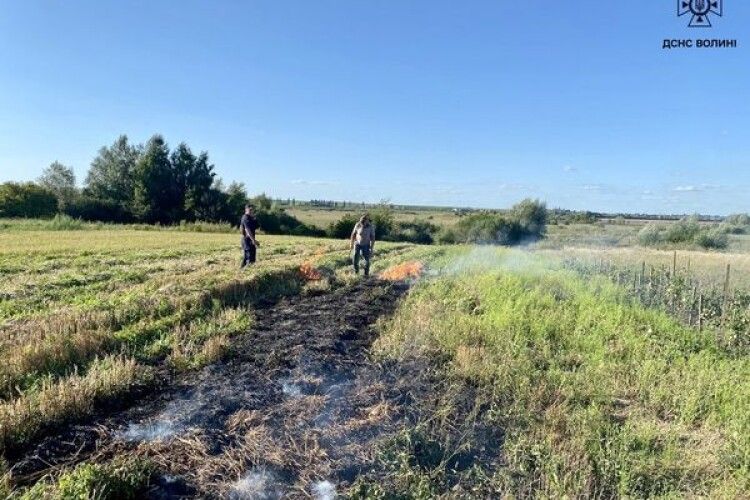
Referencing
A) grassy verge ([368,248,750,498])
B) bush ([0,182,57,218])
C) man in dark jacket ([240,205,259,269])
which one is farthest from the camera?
bush ([0,182,57,218])

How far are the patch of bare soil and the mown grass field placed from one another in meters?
0.25

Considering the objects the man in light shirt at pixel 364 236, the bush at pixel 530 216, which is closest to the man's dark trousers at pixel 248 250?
the man in light shirt at pixel 364 236

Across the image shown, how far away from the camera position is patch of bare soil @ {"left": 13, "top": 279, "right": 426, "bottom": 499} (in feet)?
12.7

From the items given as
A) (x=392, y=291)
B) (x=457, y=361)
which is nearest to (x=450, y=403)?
(x=457, y=361)

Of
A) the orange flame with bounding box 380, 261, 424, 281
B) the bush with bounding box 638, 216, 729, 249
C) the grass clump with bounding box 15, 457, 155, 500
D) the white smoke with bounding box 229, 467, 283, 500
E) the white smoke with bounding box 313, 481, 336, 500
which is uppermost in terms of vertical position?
the bush with bounding box 638, 216, 729, 249

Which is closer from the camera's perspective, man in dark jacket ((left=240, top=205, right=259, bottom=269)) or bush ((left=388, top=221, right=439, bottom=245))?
man in dark jacket ((left=240, top=205, right=259, bottom=269))

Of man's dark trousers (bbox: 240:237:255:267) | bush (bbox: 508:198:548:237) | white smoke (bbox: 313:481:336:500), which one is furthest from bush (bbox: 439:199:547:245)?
white smoke (bbox: 313:481:336:500)

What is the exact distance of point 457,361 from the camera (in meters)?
6.54

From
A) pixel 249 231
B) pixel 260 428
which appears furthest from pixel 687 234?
pixel 260 428

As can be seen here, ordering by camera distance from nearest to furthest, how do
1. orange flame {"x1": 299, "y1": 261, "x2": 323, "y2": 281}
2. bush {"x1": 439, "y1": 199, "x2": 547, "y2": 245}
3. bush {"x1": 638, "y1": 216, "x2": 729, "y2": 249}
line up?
orange flame {"x1": 299, "y1": 261, "x2": 323, "y2": 281}
bush {"x1": 638, "y1": 216, "x2": 729, "y2": 249}
bush {"x1": 439, "y1": 199, "x2": 547, "y2": 245}

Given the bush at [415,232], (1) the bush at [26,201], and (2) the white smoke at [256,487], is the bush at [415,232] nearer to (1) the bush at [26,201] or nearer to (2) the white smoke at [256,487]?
(1) the bush at [26,201]

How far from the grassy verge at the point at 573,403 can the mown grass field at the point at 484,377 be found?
0.07 feet

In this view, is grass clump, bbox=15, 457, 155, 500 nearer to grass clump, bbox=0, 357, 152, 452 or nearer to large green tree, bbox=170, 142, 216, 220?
grass clump, bbox=0, 357, 152, 452

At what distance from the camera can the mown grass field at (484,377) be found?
4012 mm
